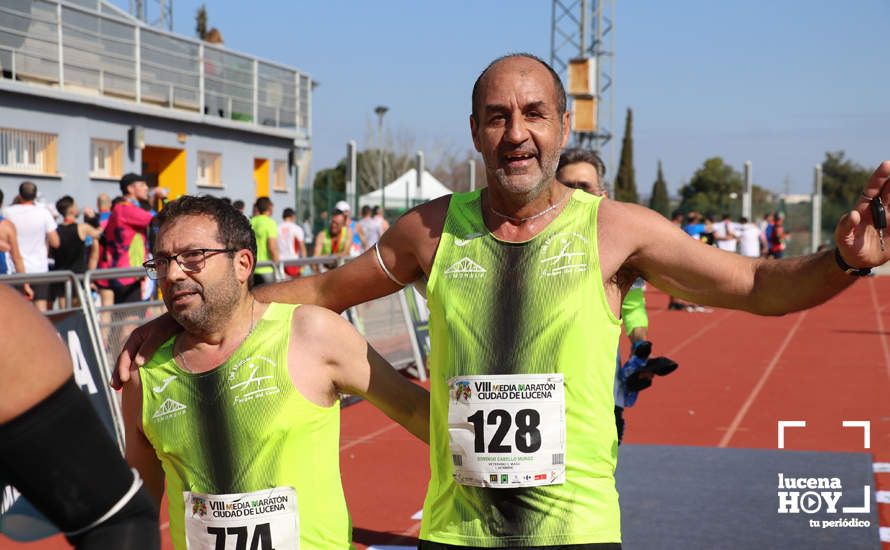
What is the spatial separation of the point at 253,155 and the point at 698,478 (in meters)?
20.6

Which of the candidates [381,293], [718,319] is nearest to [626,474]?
[381,293]

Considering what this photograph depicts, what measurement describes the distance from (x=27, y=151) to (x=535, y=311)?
17.4m

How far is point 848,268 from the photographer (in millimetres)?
2791

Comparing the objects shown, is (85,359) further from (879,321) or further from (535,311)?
(879,321)

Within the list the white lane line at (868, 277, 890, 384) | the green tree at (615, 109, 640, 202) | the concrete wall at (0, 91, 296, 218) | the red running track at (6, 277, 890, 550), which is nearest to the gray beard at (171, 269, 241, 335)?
the red running track at (6, 277, 890, 550)

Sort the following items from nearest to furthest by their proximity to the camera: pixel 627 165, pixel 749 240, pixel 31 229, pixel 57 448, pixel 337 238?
pixel 57 448, pixel 31 229, pixel 337 238, pixel 749 240, pixel 627 165

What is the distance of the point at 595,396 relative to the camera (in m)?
3.10

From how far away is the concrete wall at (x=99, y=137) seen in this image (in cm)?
1848

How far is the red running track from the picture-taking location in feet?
23.9

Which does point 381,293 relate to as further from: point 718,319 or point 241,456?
point 718,319

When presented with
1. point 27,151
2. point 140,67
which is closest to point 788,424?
point 27,151

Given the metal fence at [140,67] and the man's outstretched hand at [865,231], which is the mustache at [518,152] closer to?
the man's outstretched hand at [865,231]

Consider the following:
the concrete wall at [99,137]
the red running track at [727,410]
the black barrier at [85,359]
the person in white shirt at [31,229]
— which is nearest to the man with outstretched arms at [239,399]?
the red running track at [727,410]

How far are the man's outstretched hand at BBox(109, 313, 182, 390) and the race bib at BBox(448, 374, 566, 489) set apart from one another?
0.95 metres
